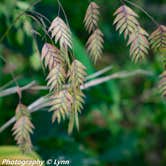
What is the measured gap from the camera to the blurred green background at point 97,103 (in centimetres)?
237

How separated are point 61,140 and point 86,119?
85cm

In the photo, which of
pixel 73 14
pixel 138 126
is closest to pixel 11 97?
pixel 73 14

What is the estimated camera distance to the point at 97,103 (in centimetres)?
257

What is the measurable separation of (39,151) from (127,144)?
1.08m

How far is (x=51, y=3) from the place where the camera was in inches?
117

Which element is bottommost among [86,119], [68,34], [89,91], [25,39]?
[68,34]

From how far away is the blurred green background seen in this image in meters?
2.37

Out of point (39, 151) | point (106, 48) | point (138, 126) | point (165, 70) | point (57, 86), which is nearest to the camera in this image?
point (57, 86)

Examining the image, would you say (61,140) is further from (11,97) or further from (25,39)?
(25,39)

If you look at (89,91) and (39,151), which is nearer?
(39,151)

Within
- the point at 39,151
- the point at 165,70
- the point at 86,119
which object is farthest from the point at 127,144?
the point at 165,70

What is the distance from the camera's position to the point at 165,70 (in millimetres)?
1319

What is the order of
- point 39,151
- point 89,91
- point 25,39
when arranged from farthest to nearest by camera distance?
point 25,39 → point 89,91 → point 39,151

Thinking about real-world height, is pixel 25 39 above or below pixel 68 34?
above
